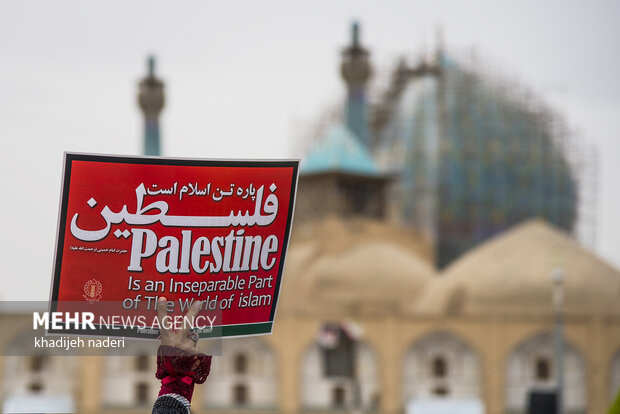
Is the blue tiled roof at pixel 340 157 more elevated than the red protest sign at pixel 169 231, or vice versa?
the blue tiled roof at pixel 340 157

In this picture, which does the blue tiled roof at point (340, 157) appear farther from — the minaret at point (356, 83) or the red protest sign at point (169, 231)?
the red protest sign at point (169, 231)

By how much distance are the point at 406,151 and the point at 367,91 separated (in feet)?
10.0

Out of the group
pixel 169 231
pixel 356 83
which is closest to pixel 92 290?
pixel 169 231

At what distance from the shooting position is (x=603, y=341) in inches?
1220

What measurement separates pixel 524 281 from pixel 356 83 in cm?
1208

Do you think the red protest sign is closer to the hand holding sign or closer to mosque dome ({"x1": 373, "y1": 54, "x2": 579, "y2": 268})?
the hand holding sign

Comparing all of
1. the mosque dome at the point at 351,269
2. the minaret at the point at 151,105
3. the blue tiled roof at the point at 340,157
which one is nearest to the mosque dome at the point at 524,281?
the mosque dome at the point at 351,269

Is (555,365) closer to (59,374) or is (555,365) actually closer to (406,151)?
(406,151)

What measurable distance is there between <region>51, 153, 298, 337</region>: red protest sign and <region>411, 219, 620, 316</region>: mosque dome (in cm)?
2777

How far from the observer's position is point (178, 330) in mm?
4512

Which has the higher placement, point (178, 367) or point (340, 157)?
point (340, 157)

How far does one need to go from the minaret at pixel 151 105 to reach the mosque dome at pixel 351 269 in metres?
7.04

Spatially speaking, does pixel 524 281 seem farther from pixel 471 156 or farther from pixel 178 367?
pixel 178 367

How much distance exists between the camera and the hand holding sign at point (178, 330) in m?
4.42
